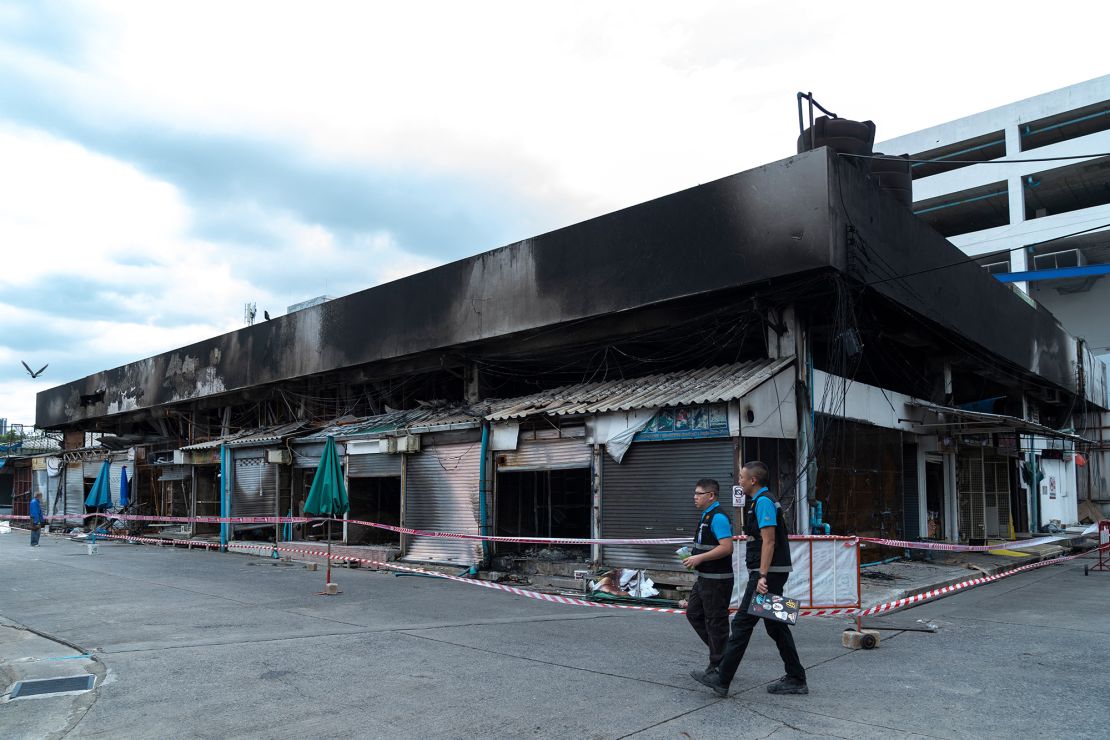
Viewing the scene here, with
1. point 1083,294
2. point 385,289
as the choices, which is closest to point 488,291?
point 385,289

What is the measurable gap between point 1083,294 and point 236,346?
41202mm

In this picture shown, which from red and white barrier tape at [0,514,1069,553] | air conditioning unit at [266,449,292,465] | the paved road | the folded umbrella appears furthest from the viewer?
the folded umbrella

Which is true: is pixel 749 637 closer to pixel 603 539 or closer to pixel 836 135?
pixel 603 539

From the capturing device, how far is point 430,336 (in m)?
18.9

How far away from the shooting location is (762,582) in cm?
602

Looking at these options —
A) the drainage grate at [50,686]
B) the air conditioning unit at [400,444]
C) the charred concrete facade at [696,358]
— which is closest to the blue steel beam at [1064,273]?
the charred concrete facade at [696,358]

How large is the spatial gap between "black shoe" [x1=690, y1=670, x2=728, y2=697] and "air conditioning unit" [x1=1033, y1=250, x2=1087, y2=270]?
4338 centimetres

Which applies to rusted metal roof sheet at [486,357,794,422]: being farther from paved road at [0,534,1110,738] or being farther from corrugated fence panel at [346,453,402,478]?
paved road at [0,534,1110,738]

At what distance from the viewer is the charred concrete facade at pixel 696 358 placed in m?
13.2

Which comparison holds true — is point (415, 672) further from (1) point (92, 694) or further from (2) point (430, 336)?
(2) point (430, 336)

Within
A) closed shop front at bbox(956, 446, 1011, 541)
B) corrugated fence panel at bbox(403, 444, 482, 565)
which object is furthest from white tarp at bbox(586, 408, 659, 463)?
closed shop front at bbox(956, 446, 1011, 541)

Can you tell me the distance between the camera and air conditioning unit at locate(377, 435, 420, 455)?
1755 centimetres

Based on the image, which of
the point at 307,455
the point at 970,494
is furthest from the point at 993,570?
the point at 307,455

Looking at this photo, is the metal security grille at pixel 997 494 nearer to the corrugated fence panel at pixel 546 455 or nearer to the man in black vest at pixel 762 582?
the corrugated fence panel at pixel 546 455
